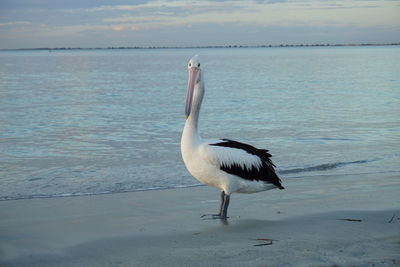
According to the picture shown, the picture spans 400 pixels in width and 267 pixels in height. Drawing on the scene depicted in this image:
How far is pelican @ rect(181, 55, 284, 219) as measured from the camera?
6184 millimetres

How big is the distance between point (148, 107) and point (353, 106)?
7236mm

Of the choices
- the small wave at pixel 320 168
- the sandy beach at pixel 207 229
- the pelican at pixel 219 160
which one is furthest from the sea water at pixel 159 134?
the pelican at pixel 219 160

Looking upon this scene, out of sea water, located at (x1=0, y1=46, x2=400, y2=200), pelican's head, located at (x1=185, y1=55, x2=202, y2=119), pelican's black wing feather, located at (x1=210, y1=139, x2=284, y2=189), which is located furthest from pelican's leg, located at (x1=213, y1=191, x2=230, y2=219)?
sea water, located at (x1=0, y1=46, x2=400, y2=200)

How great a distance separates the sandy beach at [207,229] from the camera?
470 centimetres

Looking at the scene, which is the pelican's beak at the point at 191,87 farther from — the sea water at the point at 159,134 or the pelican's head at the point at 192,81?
the sea water at the point at 159,134

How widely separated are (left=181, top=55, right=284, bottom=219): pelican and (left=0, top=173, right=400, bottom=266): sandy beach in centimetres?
32

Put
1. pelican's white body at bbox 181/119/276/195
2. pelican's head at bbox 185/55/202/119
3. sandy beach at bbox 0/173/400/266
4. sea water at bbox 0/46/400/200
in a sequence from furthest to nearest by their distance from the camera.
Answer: sea water at bbox 0/46/400/200 → pelican's head at bbox 185/55/202/119 → pelican's white body at bbox 181/119/276/195 → sandy beach at bbox 0/173/400/266

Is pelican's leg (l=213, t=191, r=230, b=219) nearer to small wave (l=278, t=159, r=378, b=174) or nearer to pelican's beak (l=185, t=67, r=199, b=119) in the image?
pelican's beak (l=185, t=67, r=199, b=119)

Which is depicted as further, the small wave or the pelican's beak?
the small wave

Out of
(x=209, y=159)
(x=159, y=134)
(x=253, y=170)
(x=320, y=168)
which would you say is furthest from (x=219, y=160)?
(x=159, y=134)

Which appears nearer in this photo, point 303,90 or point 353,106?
point 353,106

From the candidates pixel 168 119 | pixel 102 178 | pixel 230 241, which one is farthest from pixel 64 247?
pixel 168 119

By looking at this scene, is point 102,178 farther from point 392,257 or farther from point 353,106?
point 353,106

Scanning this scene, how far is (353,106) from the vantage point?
2142 cm
